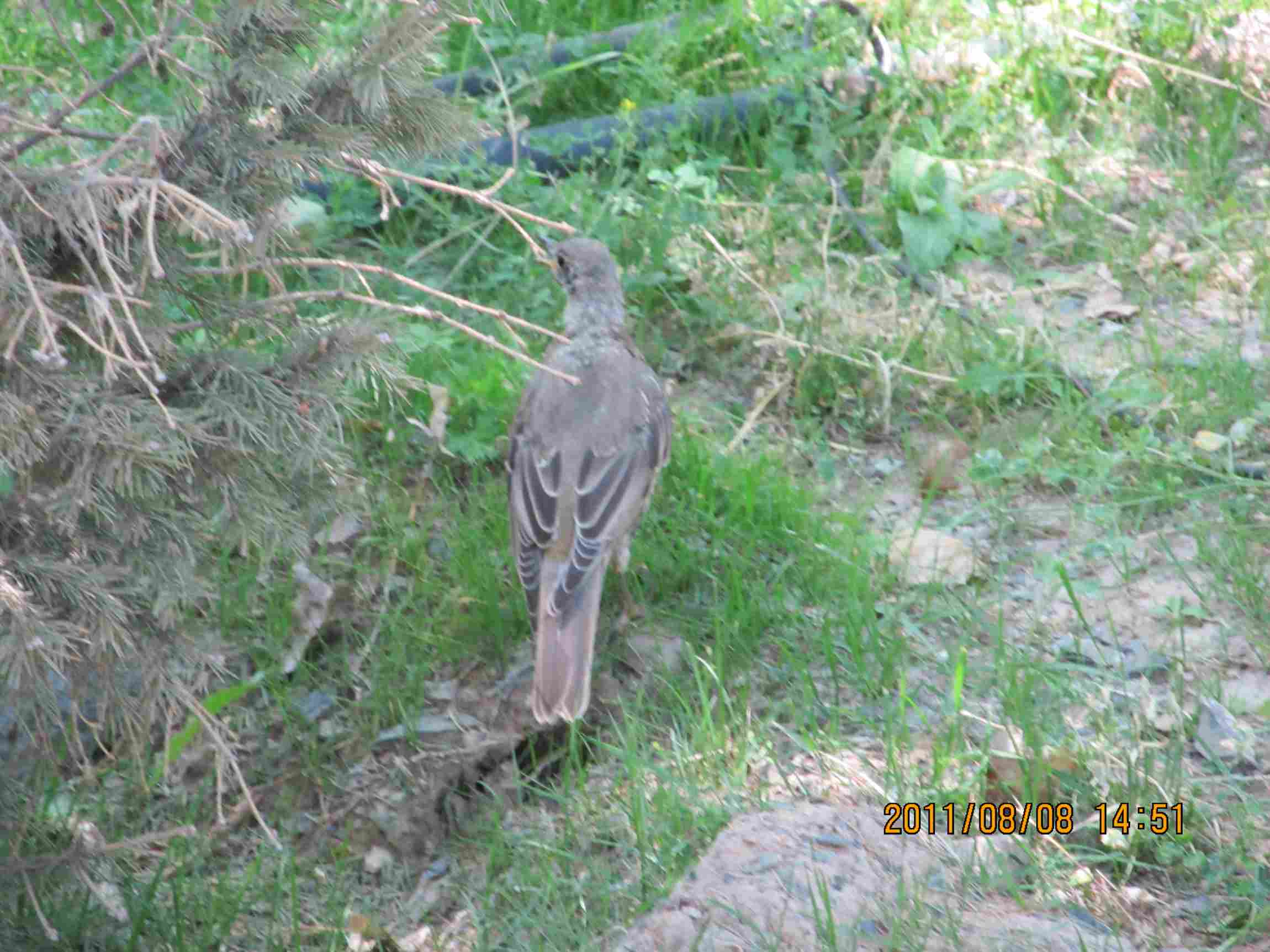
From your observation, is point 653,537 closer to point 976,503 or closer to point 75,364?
point 976,503

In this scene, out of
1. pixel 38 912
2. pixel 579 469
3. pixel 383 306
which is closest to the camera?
pixel 383 306

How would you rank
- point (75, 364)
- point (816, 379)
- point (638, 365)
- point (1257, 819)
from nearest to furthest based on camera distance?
point (75, 364) → point (1257, 819) → point (638, 365) → point (816, 379)

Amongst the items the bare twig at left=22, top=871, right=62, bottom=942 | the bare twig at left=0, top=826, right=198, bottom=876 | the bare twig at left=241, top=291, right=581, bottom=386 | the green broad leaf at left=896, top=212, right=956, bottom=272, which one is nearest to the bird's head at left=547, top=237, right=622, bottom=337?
the green broad leaf at left=896, top=212, right=956, bottom=272

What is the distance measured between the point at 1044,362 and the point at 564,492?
2058 mm

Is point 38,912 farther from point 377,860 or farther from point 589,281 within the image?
point 589,281

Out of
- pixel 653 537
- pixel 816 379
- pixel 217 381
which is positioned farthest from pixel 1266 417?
pixel 217 381

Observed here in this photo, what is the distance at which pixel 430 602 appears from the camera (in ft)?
17.9

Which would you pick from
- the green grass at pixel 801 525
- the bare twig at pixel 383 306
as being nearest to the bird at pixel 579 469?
the green grass at pixel 801 525
